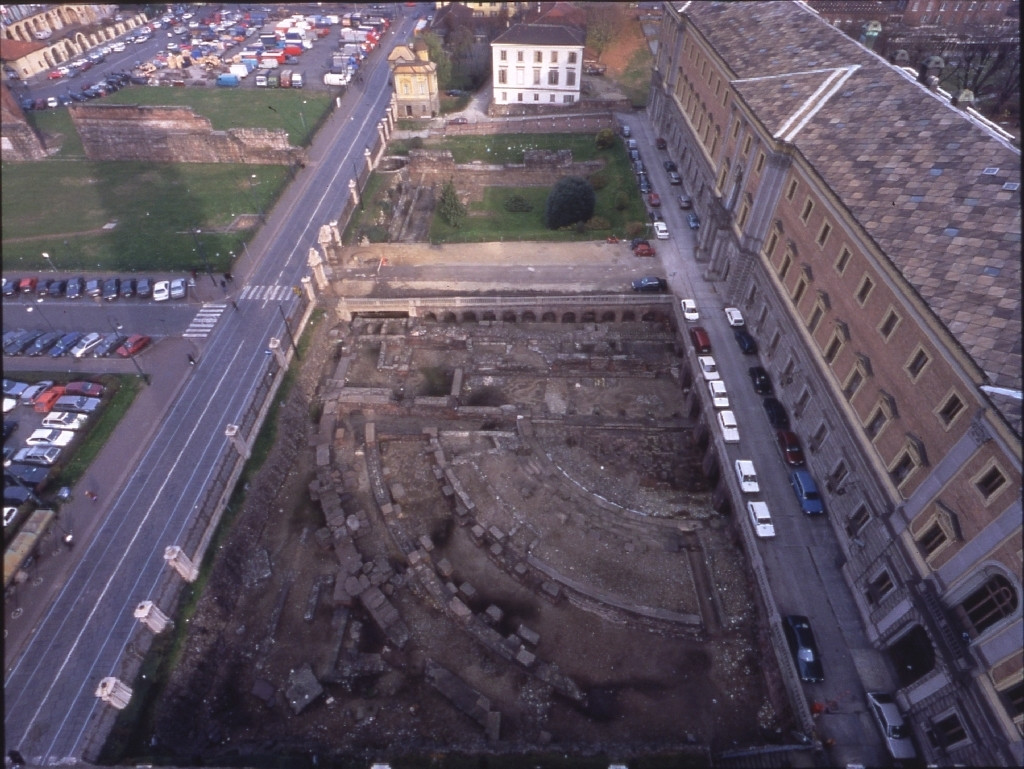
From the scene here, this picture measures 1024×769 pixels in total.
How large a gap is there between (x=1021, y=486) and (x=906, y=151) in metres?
22.3

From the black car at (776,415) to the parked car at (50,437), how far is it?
52.2 metres

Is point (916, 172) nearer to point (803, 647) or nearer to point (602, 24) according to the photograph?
point (803, 647)

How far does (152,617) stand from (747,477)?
3663 centimetres

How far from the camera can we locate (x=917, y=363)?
29688 mm

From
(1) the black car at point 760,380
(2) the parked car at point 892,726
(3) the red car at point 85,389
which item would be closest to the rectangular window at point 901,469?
(2) the parked car at point 892,726

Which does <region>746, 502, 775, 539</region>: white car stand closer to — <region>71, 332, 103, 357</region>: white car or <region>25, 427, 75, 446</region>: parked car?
<region>25, 427, 75, 446</region>: parked car

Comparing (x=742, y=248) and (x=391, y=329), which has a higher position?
(x=742, y=248)

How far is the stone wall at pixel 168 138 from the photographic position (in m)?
73.4

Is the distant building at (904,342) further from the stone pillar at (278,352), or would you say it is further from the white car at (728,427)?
the stone pillar at (278,352)

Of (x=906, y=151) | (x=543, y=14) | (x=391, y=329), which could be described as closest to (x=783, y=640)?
(x=906, y=151)

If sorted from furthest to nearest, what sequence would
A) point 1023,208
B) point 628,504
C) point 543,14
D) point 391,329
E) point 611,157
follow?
1. point 543,14
2. point 611,157
3. point 391,329
4. point 628,504
5. point 1023,208

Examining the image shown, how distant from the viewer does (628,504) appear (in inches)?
1597

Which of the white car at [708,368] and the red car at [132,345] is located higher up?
the white car at [708,368]

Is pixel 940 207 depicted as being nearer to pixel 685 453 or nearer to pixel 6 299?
pixel 685 453
